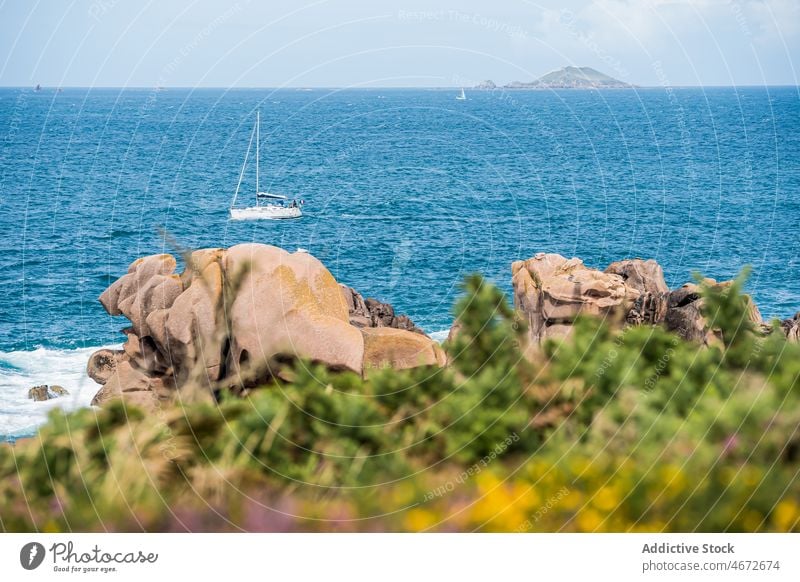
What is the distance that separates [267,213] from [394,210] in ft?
27.4

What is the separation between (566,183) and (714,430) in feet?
220

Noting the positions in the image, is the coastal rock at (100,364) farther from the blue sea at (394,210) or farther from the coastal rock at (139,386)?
the coastal rock at (139,386)

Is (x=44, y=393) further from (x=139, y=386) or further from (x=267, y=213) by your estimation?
(x=267, y=213)

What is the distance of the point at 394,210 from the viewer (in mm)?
60594

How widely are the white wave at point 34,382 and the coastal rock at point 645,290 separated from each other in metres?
14.0

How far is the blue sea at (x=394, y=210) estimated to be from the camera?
40344 millimetres

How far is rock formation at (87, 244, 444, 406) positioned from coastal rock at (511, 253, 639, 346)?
18.1ft

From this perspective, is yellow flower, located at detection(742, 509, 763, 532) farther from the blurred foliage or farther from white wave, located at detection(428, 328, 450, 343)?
white wave, located at detection(428, 328, 450, 343)

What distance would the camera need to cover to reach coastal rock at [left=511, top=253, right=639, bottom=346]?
58.2ft

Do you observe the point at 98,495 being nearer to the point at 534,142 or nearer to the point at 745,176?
the point at 745,176

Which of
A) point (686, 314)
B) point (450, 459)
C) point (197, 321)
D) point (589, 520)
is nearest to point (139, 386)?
point (197, 321)

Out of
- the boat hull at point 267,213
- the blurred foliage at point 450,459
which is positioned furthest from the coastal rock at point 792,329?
the boat hull at point 267,213

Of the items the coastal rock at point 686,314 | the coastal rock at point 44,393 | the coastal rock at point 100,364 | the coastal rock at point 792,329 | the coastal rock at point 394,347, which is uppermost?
the coastal rock at point 394,347
